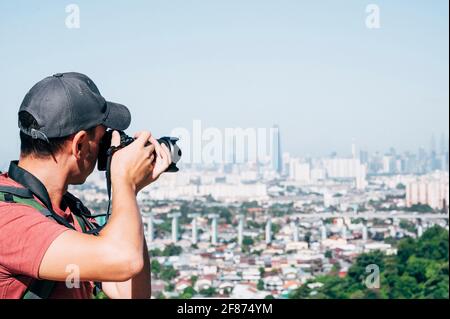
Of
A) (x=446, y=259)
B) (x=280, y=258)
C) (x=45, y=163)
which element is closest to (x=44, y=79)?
(x=45, y=163)

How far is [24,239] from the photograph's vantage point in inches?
37.5

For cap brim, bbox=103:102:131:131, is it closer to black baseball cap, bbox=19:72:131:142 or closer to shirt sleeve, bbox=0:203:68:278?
black baseball cap, bbox=19:72:131:142

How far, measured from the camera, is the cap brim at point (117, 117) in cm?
108

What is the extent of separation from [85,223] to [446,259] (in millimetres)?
19794

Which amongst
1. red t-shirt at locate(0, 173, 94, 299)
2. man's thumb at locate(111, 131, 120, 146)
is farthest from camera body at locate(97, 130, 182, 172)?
red t-shirt at locate(0, 173, 94, 299)

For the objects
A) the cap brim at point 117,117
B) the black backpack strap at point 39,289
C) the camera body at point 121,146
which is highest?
the cap brim at point 117,117

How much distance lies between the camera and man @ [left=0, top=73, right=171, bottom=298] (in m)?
0.95

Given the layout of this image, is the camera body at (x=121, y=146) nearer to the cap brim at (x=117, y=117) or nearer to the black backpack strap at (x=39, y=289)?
the cap brim at (x=117, y=117)

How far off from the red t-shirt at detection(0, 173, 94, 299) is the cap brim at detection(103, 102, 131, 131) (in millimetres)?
162

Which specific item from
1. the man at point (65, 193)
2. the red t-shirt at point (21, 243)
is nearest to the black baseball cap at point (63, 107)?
the man at point (65, 193)

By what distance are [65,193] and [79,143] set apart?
11 cm

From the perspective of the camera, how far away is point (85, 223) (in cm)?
117
